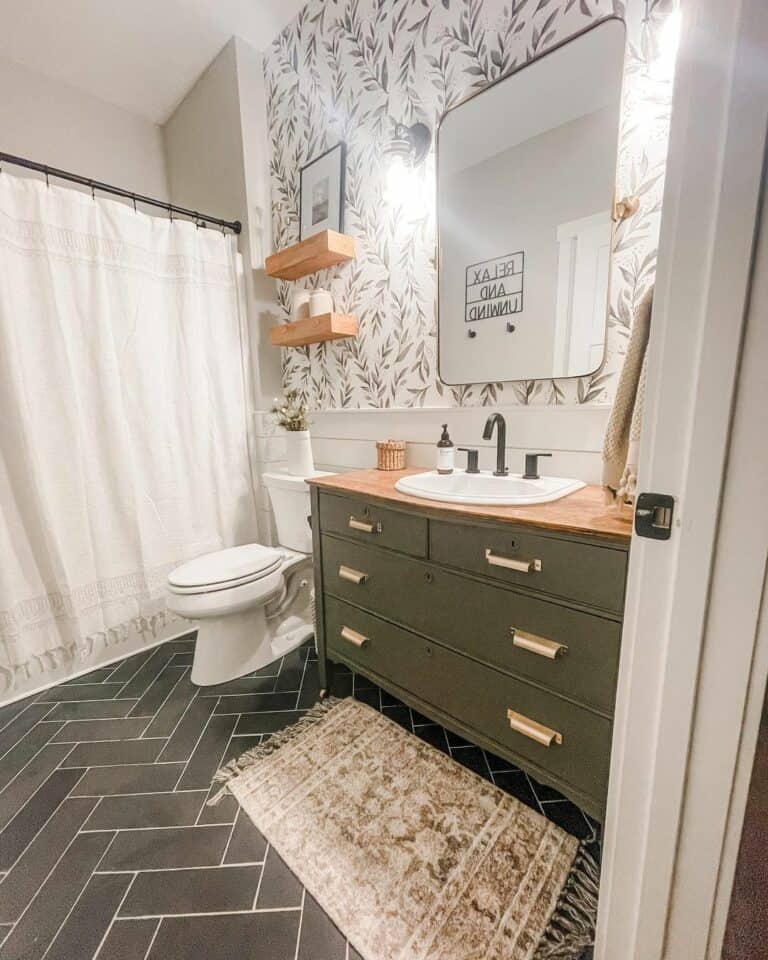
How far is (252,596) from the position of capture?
1.66 meters

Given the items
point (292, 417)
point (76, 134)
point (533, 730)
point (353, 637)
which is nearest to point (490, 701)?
point (533, 730)

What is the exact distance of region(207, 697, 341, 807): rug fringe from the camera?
1.27 metres

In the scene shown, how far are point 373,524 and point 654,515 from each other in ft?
2.79

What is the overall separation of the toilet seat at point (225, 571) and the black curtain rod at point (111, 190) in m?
1.59

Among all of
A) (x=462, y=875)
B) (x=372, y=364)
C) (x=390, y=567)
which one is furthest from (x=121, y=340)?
(x=462, y=875)

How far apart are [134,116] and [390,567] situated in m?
2.98

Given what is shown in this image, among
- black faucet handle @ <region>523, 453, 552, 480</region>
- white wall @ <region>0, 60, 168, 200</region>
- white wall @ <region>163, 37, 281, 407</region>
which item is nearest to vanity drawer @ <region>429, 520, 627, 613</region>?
black faucet handle @ <region>523, 453, 552, 480</region>

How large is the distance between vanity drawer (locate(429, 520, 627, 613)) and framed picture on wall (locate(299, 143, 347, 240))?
1.59 m

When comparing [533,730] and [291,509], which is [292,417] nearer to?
[291,509]

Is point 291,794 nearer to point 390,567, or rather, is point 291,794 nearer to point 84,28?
point 390,567

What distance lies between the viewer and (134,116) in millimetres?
2322

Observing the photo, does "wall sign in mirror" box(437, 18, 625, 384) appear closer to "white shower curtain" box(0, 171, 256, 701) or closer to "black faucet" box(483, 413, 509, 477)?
"black faucet" box(483, 413, 509, 477)

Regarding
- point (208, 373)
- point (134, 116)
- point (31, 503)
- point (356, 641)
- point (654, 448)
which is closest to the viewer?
point (654, 448)

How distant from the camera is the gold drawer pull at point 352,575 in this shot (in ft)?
4.44
